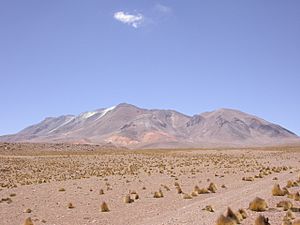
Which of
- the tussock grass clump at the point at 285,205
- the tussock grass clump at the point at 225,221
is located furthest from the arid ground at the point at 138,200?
the tussock grass clump at the point at 225,221

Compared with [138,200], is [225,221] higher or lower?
higher

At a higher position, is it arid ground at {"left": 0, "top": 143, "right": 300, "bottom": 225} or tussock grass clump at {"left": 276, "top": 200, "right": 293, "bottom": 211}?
tussock grass clump at {"left": 276, "top": 200, "right": 293, "bottom": 211}

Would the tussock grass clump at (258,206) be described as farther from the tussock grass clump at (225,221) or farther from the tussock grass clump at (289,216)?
the tussock grass clump at (225,221)

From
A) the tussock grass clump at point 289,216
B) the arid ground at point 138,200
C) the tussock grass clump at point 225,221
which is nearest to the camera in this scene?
the tussock grass clump at point 225,221

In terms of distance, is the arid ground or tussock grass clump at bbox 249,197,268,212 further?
the arid ground

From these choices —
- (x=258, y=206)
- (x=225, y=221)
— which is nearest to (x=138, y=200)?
(x=258, y=206)

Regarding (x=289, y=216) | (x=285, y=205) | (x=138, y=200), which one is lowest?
(x=138, y=200)

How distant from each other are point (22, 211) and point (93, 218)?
163 inches

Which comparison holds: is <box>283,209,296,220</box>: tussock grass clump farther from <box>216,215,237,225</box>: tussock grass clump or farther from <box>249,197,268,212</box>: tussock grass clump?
<box>216,215,237,225</box>: tussock grass clump

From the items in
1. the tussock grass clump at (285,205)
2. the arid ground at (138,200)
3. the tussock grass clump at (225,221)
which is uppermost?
the tussock grass clump at (285,205)

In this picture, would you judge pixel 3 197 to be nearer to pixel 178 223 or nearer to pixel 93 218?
pixel 93 218

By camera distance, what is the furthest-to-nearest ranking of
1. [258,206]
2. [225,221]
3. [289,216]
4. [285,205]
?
[285,205] → [258,206] → [289,216] → [225,221]

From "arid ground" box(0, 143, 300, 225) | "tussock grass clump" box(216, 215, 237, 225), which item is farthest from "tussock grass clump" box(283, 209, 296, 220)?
"tussock grass clump" box(216, 215, 237, 225)

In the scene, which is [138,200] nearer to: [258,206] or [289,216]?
[258,206]
